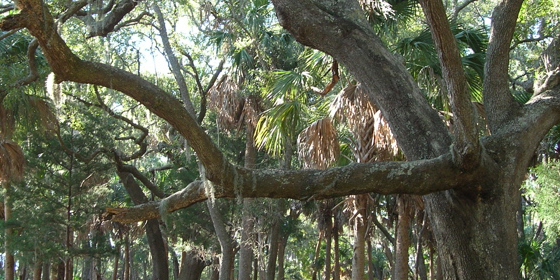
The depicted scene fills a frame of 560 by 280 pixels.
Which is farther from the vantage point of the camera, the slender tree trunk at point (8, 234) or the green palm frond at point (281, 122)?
the slender tree trunk at point (8, 234)

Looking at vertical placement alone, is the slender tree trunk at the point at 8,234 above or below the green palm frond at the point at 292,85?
below

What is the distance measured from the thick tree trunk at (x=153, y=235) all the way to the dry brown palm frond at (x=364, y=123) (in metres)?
6.66

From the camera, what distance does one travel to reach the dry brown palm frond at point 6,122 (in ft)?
38.4

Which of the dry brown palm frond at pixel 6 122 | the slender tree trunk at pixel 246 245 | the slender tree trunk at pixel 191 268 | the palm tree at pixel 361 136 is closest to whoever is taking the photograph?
the palm tree at pixel 361 136

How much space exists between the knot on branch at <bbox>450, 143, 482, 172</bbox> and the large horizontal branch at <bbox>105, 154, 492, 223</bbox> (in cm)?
7

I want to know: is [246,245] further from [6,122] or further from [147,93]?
[147,93]

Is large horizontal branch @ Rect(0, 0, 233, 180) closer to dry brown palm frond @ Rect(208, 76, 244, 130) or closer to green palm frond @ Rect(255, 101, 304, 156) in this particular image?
green palm frond @ Rect(255, 101, 304, 156)

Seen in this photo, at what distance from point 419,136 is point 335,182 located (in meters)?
1.04

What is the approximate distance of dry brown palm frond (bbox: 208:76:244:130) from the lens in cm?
1463

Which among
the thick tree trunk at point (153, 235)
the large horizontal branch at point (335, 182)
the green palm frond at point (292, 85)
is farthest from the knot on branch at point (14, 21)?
the thick tree trunk at point (153, 235)

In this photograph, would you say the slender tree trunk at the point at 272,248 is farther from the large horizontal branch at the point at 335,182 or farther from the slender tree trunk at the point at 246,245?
the large horizontal branch at the point at 335,182

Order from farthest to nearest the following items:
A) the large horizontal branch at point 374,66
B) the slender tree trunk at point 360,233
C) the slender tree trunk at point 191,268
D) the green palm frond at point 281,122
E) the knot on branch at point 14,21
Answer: the slender tree trunk at point 191,268 < the slender tree trunk at point 360,233 < the green palm frond at point 281,122 < the large horizontal branch at point 374,66 < the knot on branch at point 14,21

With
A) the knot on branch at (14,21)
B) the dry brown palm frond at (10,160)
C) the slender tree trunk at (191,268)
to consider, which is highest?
the dry brown palm frond at (10,160)

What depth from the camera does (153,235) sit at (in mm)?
14742
